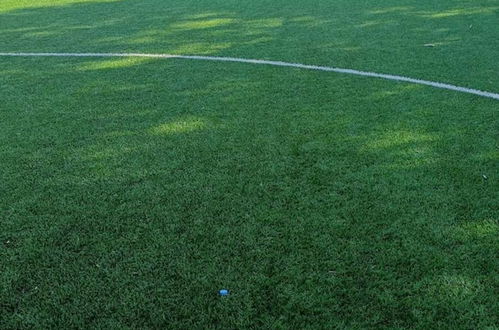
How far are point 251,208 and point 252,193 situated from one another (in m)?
0.16

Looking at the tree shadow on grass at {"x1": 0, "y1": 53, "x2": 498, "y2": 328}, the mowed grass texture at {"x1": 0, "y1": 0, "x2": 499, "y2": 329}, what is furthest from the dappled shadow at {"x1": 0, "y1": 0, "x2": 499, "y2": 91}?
the tree shadow on grass at {"x1": 0, "y1": 53, "x2": 498, "y2": 328}

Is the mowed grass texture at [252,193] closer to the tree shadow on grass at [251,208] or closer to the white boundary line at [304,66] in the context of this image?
the tree shadow on grass at [251,208]

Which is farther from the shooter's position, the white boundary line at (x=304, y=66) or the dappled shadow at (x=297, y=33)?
the dappled shadow at (x=297, y=33)

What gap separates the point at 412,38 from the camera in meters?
6.58

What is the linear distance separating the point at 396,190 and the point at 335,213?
0.45m

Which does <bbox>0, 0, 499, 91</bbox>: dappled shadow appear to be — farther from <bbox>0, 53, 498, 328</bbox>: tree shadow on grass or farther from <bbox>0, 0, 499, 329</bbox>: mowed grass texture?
<bbox>0, 53, 498, 328</bbox>: tree shadow on grass

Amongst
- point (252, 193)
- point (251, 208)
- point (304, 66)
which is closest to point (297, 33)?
point (304, 66)

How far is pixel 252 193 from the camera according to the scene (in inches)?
121

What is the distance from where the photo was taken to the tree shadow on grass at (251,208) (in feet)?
7.33

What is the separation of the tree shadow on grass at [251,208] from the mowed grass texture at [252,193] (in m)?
0.01

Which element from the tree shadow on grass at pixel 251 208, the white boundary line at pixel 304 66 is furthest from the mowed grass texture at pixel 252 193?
the white boundary line at pixel 304 66

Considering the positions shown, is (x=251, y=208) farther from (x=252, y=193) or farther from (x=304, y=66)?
(x=304, y=66)

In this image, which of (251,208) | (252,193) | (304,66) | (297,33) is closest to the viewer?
(251,208)

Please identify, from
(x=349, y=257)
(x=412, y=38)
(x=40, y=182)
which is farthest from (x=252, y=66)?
(x=349, y=257)
